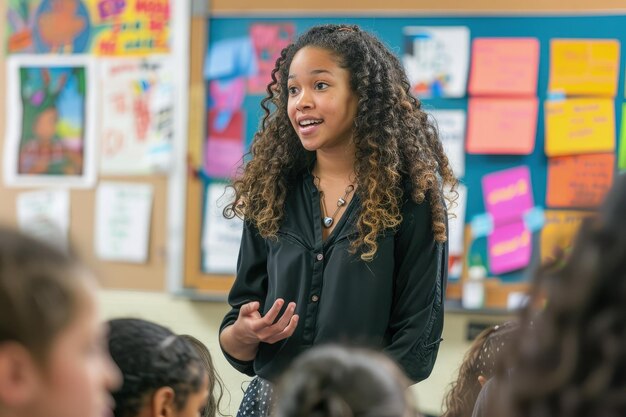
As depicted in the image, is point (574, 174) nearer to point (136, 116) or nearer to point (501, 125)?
point (501, 125)

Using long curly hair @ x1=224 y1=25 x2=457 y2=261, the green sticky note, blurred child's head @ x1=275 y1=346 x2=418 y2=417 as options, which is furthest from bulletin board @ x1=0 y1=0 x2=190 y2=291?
blurred child's head @ x1=275 y1=346 x2=418 y2=417

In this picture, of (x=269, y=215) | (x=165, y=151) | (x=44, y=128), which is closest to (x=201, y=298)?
(x=165, y=151)

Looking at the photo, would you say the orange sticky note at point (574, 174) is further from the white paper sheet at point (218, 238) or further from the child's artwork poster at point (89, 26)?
the child's artwork poster at point (89, 26)

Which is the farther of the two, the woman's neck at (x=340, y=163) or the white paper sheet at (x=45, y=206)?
the white paper sheet at (x=45, y=206)

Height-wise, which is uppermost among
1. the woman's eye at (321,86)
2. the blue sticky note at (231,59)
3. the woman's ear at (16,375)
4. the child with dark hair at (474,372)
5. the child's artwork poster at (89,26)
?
the child's artwork poster at (89,26)

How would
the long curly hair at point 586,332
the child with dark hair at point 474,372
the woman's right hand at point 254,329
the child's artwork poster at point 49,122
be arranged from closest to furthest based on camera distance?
the long curly hair at point 586,332 → the woman's right hand at point 254,329 → the child with dark hair at point 474,372 → the child's artwork poster at point 49,122

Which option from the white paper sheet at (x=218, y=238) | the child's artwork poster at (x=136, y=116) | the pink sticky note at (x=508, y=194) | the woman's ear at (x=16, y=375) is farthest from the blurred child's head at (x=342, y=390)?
the child's artwork poster at (x=136, y=116)

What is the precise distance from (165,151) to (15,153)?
683mm

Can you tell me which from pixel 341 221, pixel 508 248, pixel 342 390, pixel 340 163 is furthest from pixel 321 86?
pixel 508 248

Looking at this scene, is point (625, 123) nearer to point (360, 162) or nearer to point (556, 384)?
point (360, 162)

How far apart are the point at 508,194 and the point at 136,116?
1.49 meters

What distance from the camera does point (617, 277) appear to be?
88 cm

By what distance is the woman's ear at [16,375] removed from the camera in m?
1.01

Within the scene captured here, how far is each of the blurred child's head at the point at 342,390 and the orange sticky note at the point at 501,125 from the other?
2.39 m
